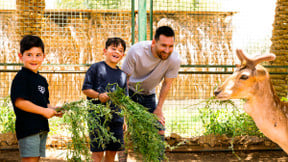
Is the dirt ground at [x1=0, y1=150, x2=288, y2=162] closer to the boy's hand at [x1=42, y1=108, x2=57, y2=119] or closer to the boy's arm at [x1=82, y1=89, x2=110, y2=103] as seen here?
the boy's arm at [x1=82, y1=89, x2=110, y2=103]

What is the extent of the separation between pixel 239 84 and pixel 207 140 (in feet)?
10.0

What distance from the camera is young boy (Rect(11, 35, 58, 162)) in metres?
3.18

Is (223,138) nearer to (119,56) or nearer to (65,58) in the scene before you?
(119,56)

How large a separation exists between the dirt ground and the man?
2016mm

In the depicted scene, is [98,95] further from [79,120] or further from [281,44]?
[281,44]

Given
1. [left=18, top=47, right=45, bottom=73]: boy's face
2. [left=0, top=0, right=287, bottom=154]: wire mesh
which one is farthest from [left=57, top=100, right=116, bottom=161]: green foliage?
[left=0, top=0, right=287, bottom=154]: wire mesh

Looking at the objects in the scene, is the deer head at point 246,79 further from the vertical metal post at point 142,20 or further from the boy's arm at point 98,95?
the vertical metal post at point 142,20

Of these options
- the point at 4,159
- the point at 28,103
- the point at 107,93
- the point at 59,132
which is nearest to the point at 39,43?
the point at 28,103

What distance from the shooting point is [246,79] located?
12.5 feet

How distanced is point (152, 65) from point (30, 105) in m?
1.78

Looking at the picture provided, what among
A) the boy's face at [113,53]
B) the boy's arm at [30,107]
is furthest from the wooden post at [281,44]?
the boy's arm at [30,107]

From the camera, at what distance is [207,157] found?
21.0ft

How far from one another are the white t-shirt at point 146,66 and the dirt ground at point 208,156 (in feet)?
7.04

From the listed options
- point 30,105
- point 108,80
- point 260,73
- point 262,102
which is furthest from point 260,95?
point 30,105
